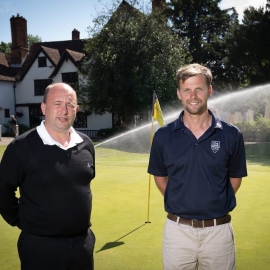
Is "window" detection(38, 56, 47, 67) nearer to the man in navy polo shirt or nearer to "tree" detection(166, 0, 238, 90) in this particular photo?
"tree" detection(166, 0, 238, 90)

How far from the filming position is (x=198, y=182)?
3.10 meters

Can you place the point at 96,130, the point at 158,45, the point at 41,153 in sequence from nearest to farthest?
1. the point at 41,153
2. the point at 158,45
3. the point at 96,130

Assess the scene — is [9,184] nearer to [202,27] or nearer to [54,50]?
[54,50]

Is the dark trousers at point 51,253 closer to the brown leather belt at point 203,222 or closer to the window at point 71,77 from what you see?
the brown leather belt at point 203,222

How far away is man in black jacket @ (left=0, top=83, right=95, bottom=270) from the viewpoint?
2.96 m

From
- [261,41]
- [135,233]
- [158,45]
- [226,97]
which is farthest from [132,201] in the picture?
[226,97]

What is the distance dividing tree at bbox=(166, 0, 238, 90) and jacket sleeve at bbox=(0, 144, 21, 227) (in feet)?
124

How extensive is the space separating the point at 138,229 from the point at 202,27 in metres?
39.3

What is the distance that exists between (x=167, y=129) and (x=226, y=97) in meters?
39.2

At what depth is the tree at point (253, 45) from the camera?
29797mm

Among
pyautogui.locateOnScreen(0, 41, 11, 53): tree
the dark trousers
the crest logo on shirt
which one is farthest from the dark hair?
pyautogui.locateOnScreen(0, 41, 11, 53): tree

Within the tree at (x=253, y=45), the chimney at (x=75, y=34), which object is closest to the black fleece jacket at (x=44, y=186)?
the tree at (x=253, y=45)

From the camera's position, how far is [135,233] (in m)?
5.13

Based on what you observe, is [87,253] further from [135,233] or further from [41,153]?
[135,233]
